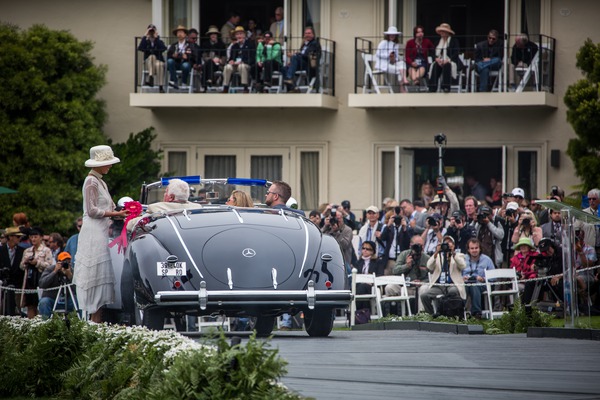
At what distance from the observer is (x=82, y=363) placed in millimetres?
11195

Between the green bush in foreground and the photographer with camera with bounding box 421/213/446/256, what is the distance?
927 cm

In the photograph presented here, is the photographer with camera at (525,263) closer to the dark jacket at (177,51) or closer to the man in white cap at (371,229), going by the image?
the man in white cap at (371,229)

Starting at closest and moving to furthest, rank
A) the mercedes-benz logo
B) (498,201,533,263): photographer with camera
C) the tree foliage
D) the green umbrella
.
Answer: the mercedes-benz logo, (498,201,533,263): photographer with camera, the green umbrella, the tree foliage

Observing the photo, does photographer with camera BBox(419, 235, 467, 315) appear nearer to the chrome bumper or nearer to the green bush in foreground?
the chrome bumper

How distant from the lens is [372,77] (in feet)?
94.9

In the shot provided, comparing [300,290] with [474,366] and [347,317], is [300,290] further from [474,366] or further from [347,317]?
[347,317]

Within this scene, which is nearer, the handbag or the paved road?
the paved road

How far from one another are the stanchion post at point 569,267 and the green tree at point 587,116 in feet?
35.1

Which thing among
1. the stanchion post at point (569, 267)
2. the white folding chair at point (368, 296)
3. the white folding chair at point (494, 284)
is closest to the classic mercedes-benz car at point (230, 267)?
the stanchion post at point (569, 267)

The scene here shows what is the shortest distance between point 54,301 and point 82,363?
9.79 metres

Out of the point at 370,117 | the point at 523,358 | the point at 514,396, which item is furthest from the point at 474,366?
the point at 370,117

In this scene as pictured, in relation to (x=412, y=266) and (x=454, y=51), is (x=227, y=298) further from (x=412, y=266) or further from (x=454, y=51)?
(x=454, y=51)

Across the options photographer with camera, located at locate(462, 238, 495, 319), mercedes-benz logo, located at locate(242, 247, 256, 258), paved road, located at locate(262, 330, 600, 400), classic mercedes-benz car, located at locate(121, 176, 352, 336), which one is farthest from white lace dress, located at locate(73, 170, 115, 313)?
photographer with camera, located at locate(462, 238, 495, 319)

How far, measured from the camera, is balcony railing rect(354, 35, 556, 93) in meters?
28.1
